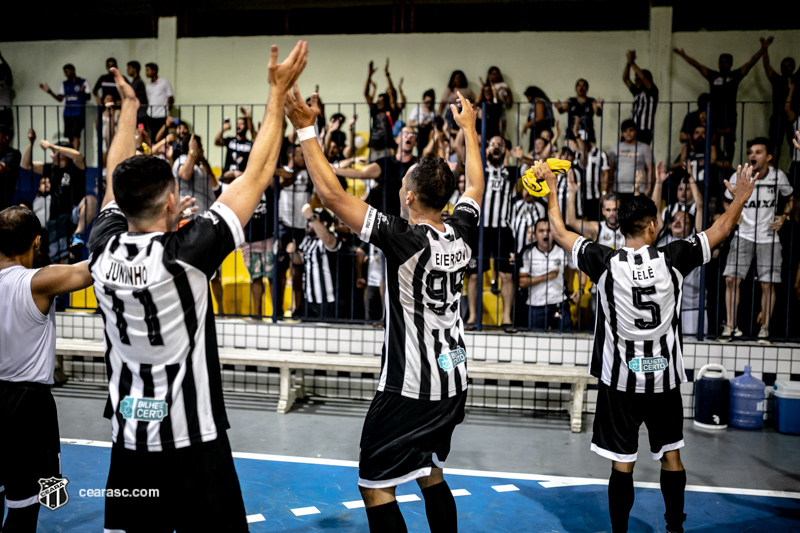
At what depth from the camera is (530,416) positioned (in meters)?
6.66

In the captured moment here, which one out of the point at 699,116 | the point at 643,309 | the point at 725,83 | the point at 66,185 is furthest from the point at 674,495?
the point at 66,185

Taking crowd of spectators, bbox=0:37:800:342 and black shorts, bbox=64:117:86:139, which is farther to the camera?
black shorts, bbox=64:117:86:139

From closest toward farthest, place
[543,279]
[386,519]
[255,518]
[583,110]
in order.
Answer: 1. [386,519]
2. [255,518]
3. [543,279]
4. [583,110]

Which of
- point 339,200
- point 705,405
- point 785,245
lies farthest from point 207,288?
point 785,245

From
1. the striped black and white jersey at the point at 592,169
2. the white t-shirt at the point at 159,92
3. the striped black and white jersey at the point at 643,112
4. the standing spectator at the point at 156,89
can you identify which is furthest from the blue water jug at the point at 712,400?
the white t-shirt at the point at 159,92

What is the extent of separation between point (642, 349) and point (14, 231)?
10.4ft

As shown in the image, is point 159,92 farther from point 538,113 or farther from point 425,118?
point 538,113

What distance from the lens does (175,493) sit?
232 cm

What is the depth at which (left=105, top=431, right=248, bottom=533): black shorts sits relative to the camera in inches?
90.6

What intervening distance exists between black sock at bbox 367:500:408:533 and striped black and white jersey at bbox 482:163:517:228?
181 inches

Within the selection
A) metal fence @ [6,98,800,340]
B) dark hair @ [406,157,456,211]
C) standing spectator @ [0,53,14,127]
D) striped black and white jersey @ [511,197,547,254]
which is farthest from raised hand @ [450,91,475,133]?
standing spectator @ [0,53,14,127]

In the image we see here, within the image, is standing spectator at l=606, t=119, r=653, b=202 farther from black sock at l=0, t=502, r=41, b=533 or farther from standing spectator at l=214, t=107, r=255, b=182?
black sock at l=0, t=502, r=41, b=533

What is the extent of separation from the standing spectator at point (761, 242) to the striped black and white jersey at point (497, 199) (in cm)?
225

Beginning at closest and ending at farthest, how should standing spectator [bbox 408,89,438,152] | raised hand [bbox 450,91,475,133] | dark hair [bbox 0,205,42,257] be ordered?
dark hair [bbox 0,205,42,257] → raised hand [bbox 450,91,475,133] → standing spectator [bbox 408,89,438,152]
